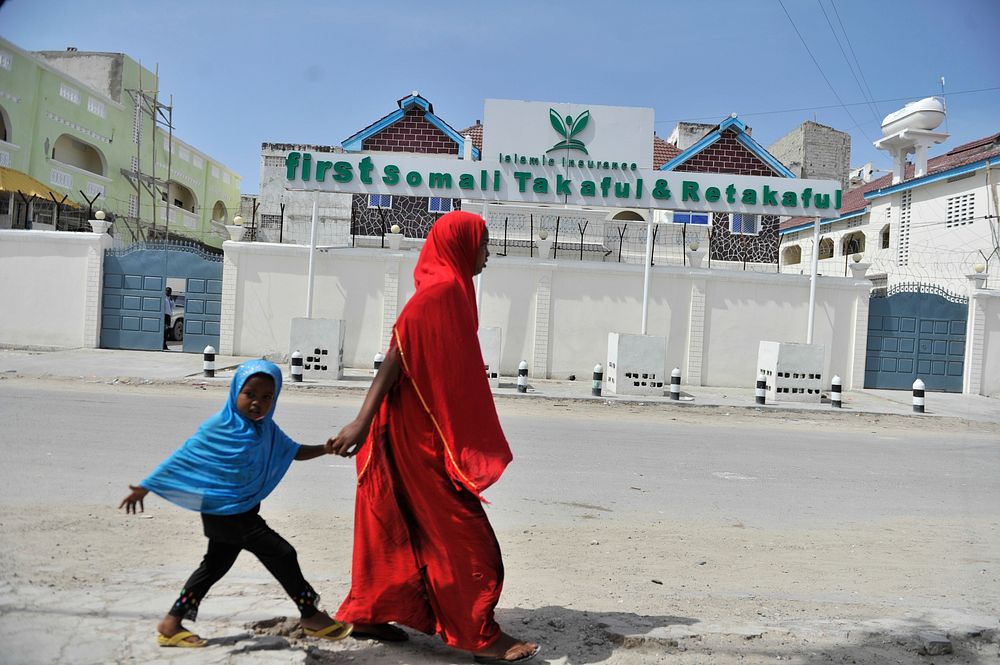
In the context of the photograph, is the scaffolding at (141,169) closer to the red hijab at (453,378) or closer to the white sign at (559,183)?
the white sign at (559,183)

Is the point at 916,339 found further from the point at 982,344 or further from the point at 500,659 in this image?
the point at 500,659

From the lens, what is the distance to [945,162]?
27.2m

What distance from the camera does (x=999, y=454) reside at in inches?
400

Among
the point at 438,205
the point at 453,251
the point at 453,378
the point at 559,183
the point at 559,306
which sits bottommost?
the point at 453,378

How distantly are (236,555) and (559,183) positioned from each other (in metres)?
14.1

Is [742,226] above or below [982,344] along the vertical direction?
above

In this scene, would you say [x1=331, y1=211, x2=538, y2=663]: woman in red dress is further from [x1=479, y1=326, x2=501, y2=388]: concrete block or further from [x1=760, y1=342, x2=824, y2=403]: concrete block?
[x1=760, y1=342, x2=824, y2=403]: concrete block

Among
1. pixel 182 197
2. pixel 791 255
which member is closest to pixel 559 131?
pixel 791 255

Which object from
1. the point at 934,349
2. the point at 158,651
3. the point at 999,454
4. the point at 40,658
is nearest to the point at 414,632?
the point at 158,651

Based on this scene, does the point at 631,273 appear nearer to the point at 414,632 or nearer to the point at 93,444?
the point at 93,444

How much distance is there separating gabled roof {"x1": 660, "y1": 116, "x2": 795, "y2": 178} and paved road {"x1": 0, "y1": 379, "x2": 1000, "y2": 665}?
696 inches

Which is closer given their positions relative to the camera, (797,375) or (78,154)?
(797,375)

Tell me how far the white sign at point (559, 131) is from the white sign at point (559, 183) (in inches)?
10.0

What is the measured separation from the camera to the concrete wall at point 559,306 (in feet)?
55.7
